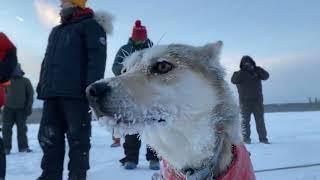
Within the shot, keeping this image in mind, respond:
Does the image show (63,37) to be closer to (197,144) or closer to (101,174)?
(101,174)

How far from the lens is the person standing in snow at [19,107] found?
8438 millimetres

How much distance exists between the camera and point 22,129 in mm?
8523

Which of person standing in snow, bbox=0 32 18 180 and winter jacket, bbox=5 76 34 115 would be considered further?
winter jacket, bbox=5 76 34 115

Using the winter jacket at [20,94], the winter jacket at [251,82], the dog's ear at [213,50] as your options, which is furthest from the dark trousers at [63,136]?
the winter jacket at [251,82]

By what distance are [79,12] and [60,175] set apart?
5.25 ft

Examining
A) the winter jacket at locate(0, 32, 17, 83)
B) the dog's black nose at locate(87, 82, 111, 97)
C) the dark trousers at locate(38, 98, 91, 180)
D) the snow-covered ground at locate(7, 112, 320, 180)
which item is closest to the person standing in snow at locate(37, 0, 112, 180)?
the dark trousers at locate(38, 98, 91, 180)

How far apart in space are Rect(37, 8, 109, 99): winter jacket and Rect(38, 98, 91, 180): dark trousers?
0.12 meters

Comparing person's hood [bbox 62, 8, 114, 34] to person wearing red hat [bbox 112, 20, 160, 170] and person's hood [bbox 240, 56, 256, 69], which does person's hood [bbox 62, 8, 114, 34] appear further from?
person's hood [bbox 240, 56, 256, 69]

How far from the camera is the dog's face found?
2184mm

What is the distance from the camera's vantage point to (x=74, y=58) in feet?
14.1

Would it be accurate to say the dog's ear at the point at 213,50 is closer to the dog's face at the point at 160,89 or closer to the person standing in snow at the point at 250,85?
the dog's face at the point at 160,89

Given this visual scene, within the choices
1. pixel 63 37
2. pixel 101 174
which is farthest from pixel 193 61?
pixel 101 174

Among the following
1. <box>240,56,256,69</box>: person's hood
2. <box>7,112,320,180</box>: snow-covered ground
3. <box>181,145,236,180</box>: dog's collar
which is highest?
<box>240,56,256,69</box>: person's hood

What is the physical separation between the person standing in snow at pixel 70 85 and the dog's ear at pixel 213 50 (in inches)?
61.3
